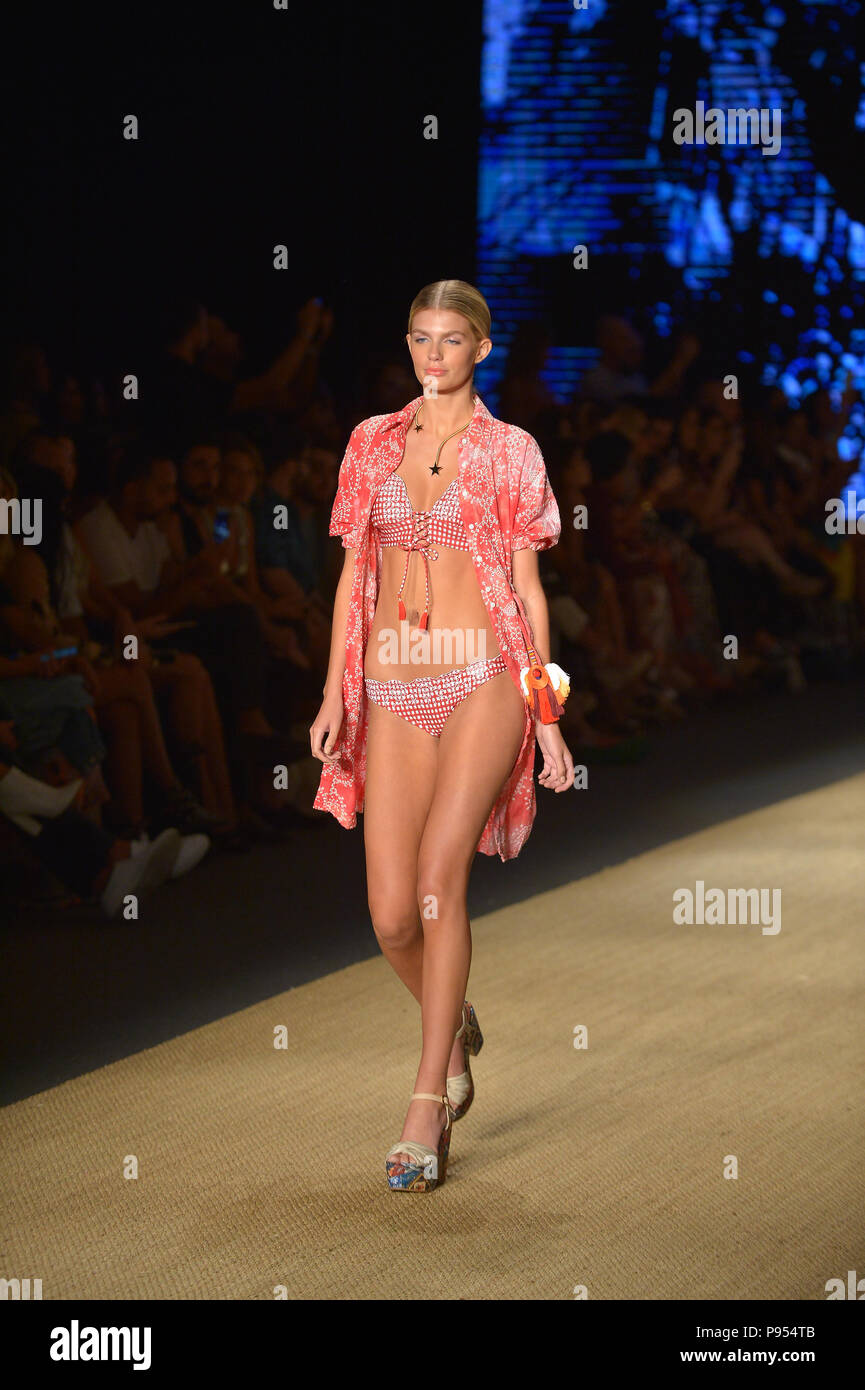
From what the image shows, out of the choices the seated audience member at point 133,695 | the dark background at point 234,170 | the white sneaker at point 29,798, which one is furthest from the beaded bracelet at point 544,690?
the dark background at point 234,170

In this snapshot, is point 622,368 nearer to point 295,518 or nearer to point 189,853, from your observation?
point 295,518

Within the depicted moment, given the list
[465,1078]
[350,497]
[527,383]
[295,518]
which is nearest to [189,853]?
[295,518]

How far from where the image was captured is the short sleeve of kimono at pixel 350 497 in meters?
2.92

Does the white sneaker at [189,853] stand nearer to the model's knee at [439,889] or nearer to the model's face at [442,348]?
the model's knee at [439,889]

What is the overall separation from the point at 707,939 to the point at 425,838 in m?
1.75

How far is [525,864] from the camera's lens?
5.28m

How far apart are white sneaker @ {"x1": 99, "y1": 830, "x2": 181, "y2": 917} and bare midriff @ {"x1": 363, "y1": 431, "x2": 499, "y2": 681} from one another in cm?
169

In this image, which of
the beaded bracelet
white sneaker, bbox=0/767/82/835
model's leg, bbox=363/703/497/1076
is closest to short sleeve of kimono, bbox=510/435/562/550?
the beaded bracelet

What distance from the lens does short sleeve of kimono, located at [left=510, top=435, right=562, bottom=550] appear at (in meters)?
2.85

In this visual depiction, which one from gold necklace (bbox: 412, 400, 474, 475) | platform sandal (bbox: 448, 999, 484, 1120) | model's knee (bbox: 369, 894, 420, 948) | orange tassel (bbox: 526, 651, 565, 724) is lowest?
platform sandal (bbox: 448, 999, 484, 1120)

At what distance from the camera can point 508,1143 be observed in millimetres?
2973

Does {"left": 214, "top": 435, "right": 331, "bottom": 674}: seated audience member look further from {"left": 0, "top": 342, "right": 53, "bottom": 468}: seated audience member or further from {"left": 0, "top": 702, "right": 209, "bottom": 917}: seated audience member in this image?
{"left": 0, "top": 702, "right": 209, "bottom": 917}: seated audience member

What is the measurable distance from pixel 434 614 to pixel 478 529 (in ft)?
0.54

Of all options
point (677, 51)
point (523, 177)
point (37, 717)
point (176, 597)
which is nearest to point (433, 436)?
point (37, 717)
